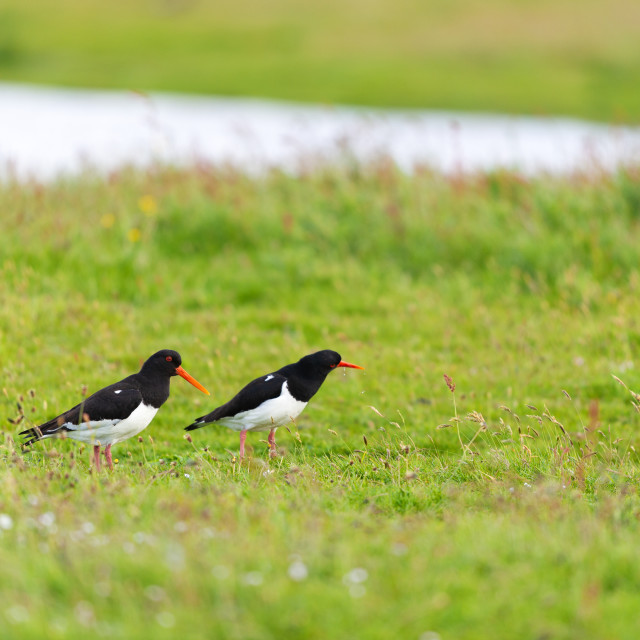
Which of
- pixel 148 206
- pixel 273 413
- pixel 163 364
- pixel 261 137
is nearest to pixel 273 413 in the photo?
pixel 273 413

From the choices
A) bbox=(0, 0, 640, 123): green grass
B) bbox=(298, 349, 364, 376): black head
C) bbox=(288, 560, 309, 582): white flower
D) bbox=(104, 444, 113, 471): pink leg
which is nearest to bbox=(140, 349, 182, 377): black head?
bbox=(104, 444, 113, 471): pink leg

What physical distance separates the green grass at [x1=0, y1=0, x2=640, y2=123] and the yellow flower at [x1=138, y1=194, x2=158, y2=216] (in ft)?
88.0

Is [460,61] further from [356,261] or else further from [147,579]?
[147,579]

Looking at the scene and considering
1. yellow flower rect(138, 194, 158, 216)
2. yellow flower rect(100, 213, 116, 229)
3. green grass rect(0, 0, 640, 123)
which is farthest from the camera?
green grass rect(0, 0, 640, 123)

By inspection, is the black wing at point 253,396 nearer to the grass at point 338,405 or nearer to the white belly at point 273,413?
the white belly at point 273,413

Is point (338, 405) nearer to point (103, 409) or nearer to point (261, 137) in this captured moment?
point (103, 409)

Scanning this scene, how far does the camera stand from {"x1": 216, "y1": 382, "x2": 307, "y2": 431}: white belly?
698 centimetres

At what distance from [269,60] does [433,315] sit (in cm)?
3881

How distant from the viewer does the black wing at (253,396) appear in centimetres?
700

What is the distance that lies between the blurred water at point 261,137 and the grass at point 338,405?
759 millimetres

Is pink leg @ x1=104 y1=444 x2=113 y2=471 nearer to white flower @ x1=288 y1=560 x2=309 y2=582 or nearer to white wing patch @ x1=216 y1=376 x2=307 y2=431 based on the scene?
white wing patch @ x1=216 y1=376 x2=307 y2=431

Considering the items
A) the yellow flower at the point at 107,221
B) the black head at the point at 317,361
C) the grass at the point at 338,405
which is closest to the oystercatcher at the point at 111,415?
the grass at the point at 338,405

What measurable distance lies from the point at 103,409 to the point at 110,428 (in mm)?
148

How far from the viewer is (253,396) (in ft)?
23.0
